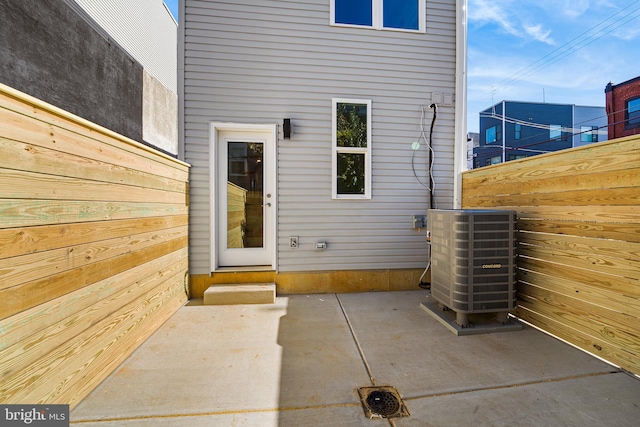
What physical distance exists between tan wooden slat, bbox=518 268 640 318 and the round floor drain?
1.83 meters

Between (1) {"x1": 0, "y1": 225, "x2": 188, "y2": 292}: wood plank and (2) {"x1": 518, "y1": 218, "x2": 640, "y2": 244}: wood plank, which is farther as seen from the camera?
(2) {"x1": 518, "y1": 218, "x2": 640, "y2": 244}: wood plank

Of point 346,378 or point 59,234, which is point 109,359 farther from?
point 346,378

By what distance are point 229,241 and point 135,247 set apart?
148 cm

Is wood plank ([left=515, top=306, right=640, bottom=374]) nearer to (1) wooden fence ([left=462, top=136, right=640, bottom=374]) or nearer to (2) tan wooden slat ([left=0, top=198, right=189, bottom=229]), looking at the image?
(1) wooden fence ([left=462, top=136, right=640, bottom=374])

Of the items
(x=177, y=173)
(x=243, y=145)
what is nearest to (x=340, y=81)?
(x=243, y=145)

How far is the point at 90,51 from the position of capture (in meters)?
4.45

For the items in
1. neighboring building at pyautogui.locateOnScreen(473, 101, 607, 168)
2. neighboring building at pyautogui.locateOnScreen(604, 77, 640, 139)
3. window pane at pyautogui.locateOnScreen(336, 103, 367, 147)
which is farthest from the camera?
neighboring building at pyautogui.locateOnScreen(473, 101, 607, 168)

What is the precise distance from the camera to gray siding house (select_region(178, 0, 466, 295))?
3555 mm

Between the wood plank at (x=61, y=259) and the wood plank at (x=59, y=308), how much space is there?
15cm

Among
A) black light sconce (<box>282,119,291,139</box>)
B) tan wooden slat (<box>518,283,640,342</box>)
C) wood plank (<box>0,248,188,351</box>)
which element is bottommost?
tan wooden slat (<box>518,283,640,342</box>)

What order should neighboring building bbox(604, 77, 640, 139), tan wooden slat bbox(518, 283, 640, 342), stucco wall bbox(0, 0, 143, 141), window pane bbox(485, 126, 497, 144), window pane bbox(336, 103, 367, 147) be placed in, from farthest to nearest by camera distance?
window pane bbox(485, 126, 497, 144) < neighboring building bbox(604, 77, 640, 139) < window pane bbox(336, 103, 367, 147) < stucco wall bbox(0, 0, 143, 141) < tan wooden slat bbox(518, 283, 640, 342)

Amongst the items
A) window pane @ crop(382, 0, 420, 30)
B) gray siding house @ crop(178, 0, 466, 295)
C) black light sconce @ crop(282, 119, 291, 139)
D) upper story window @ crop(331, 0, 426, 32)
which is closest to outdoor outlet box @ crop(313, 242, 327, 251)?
gray siding house @ crop(178, 0, 466, 295)

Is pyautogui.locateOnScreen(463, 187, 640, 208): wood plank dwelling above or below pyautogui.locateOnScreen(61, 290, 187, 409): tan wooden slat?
above

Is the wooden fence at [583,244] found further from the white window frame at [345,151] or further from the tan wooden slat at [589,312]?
the white window frame at [345,151]
